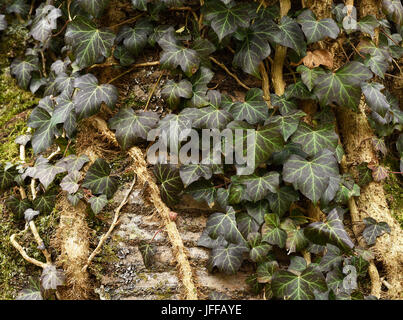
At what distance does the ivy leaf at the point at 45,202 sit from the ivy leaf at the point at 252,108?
923 mm

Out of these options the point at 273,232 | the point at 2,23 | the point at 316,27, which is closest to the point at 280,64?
the point at 316,27

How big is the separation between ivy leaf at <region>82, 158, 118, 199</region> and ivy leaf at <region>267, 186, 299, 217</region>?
702mm

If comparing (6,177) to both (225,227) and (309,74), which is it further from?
(309,74)

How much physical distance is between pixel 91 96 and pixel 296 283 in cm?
115

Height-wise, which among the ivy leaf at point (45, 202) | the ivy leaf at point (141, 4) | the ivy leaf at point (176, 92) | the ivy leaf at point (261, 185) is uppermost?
the ivy leaf at point (141, 4)

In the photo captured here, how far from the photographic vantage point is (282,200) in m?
1.54

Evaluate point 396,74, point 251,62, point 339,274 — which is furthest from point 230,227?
point 396,74

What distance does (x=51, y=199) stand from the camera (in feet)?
5.74

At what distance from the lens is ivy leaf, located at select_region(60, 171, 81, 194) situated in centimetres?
164

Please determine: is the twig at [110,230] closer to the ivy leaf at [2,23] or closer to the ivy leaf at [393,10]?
the ivy leaf at [2,23]

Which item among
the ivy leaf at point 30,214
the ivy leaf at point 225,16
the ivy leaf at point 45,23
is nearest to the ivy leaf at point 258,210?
the ivy leaf at point 225,16

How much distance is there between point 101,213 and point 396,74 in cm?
168

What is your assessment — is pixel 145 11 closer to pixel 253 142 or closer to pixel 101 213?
pixel 253 142

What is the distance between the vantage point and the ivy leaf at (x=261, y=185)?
151 cm
